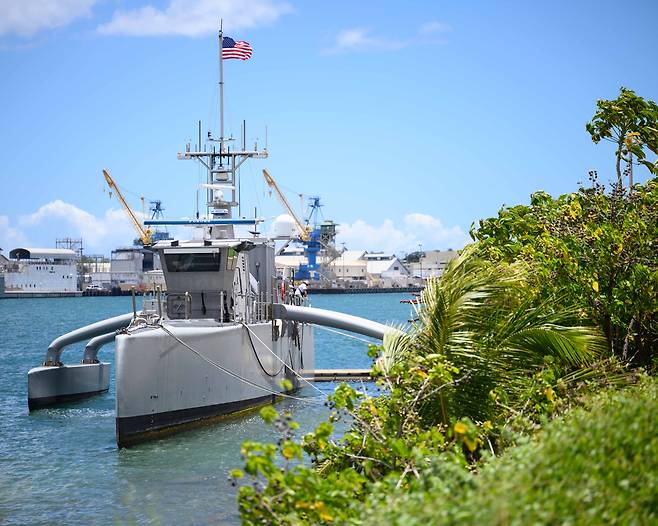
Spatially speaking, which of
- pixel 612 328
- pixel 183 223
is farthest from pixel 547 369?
pixel 183 223

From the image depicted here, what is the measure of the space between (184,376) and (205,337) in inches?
42.0

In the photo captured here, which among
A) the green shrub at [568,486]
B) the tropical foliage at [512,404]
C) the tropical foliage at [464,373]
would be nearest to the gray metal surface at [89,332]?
the tropical foliage at [512,404]

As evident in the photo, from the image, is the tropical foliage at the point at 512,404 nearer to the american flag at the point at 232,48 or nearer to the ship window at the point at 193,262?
the ship window at the point at 193,262

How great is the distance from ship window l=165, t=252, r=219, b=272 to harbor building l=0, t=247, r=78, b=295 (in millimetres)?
154237

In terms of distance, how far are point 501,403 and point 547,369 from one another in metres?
0.67

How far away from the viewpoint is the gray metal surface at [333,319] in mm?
24469

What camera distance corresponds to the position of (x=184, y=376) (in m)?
22.1

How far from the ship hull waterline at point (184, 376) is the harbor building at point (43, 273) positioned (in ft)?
506

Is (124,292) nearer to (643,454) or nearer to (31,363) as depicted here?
(31,363)

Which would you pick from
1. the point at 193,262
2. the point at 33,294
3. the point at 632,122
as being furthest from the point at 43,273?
the point at 632,122

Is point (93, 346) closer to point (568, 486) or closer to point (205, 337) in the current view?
point (205, 337)

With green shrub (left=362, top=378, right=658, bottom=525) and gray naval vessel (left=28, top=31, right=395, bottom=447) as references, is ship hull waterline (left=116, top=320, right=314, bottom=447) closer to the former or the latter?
gray naval vessel (left=28, top=31, right=395, bottom=447)

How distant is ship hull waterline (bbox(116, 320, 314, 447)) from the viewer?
2077cm

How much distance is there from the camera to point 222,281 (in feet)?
83.0
